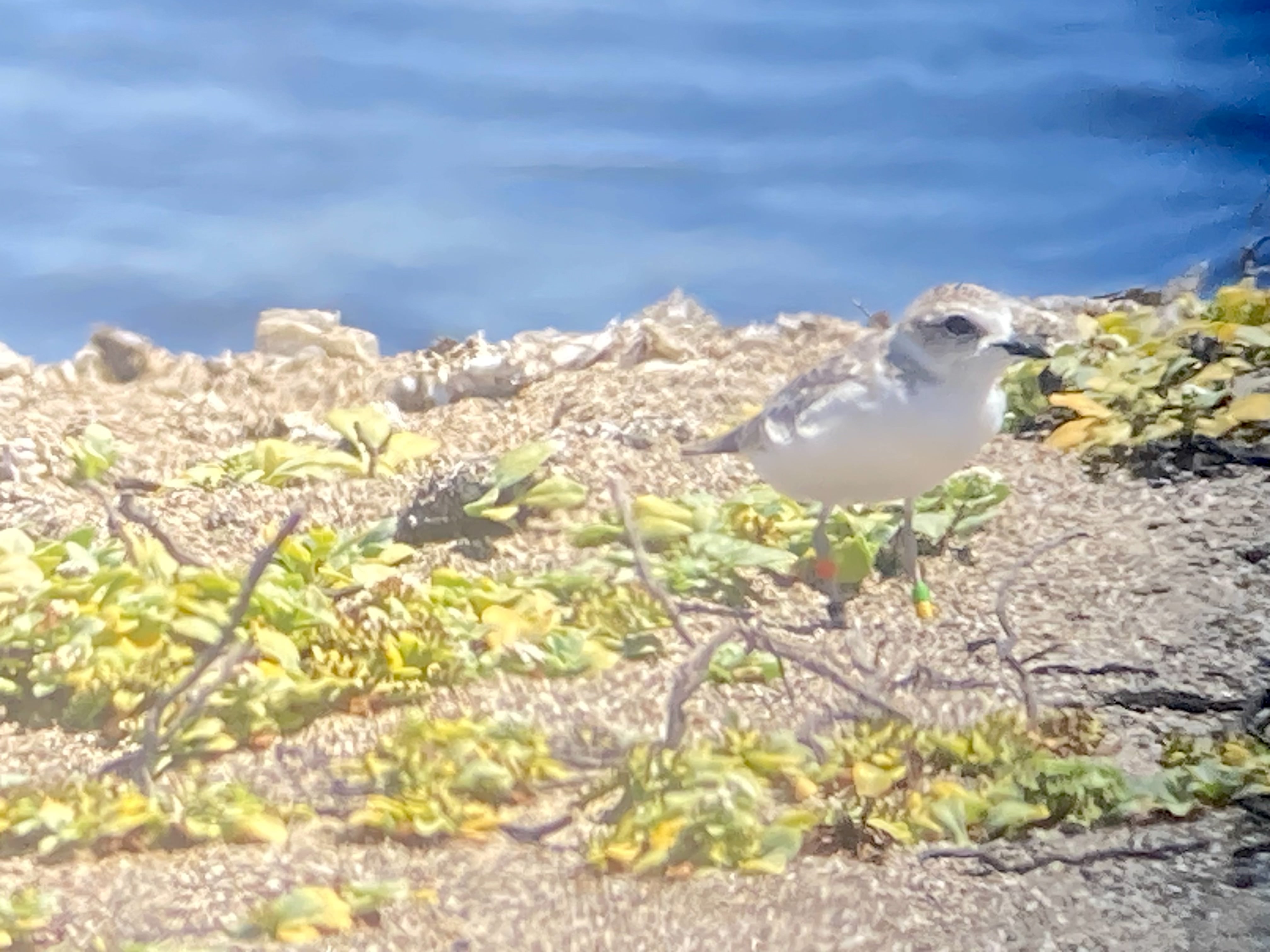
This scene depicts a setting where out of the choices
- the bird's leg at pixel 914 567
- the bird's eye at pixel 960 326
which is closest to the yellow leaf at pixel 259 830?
the bird's leg at pixel 914 567

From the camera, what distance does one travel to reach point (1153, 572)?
4.93ft

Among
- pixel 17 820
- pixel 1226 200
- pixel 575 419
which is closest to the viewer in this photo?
pixel 17 820

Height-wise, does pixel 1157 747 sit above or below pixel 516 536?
below

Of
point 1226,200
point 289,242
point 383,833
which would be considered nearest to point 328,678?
point 383,833

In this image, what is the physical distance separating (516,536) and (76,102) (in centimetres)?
55

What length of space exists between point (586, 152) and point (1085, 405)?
22.3 inches

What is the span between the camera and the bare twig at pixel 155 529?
1395mm

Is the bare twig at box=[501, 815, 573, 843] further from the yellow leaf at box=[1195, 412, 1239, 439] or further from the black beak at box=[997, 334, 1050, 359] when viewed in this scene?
the yellow leaf at box=[1195, 412, 1239, 439]

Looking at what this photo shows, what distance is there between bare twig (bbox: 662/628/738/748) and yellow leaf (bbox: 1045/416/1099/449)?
0.42 m

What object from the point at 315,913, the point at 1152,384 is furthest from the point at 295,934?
the point at 1152,384

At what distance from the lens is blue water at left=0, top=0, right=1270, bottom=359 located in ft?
4.54

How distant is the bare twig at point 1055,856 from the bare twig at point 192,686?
0.64m

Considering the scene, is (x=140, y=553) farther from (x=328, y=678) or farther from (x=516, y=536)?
(x=516, y=536)

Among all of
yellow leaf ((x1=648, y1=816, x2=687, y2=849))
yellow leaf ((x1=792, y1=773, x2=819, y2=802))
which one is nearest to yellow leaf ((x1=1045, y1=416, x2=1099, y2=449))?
yellow leaf ((x1=792, y1=773, x2=819, y2=802))
